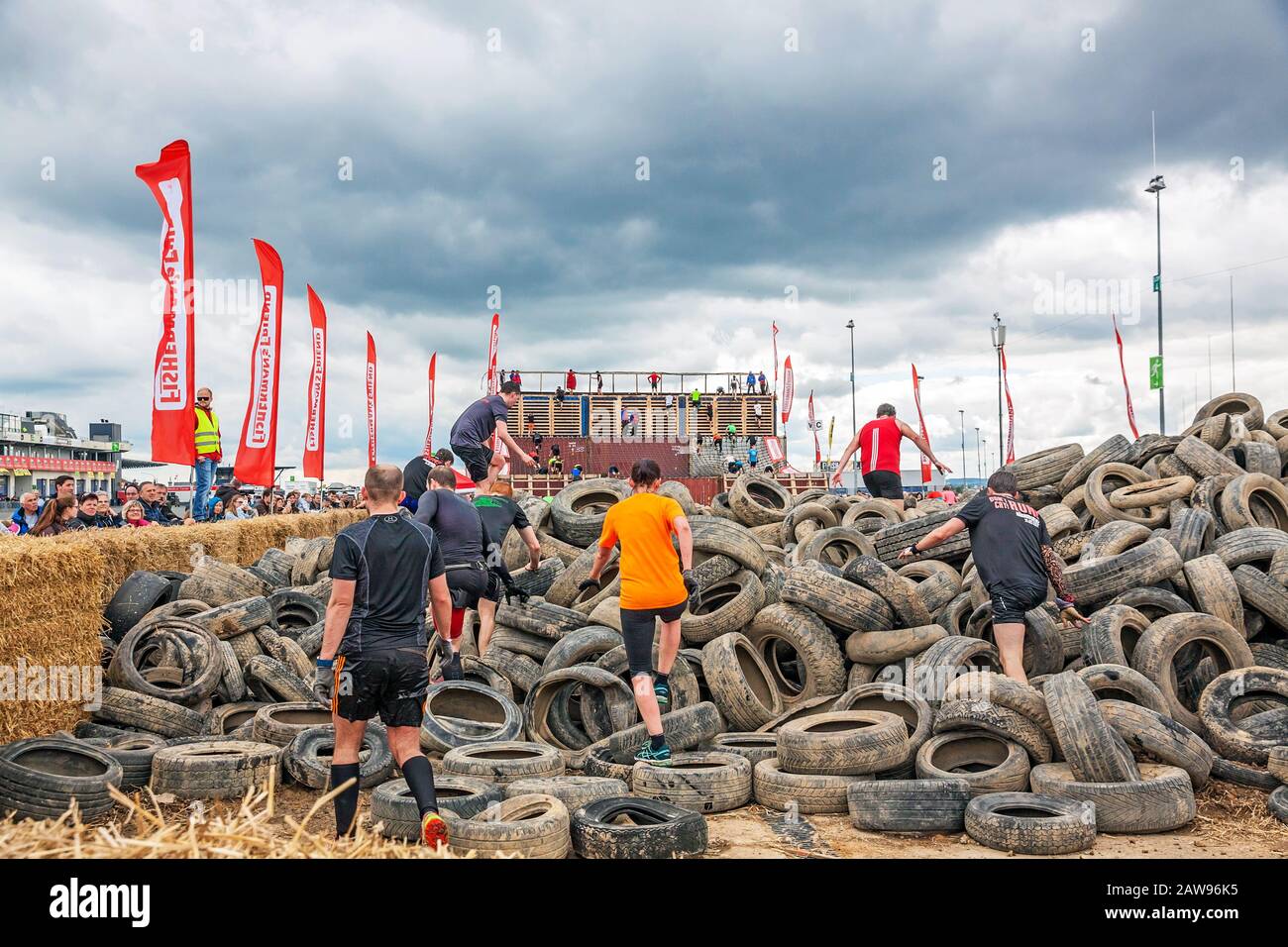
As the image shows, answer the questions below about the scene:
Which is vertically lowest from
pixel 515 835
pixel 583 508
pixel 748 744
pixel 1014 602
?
pixel 748 744

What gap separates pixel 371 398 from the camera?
2648 centimetres

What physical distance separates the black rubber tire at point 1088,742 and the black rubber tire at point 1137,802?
130 mm

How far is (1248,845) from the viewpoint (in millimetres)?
5215

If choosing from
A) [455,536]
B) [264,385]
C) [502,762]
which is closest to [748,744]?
[502,762]

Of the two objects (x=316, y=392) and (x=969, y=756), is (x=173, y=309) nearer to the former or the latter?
(x=316, y=392)

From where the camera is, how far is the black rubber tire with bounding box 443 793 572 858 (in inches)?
184

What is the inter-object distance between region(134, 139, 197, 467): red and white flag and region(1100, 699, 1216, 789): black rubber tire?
38.4 feet

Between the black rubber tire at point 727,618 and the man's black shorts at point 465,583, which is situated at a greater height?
the man's black shorts at point 465,583

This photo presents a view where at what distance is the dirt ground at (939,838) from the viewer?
5.14 metres

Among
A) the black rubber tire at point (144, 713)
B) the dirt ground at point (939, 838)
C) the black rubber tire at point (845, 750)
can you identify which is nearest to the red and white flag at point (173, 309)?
the black rubber tire at point (144, 713)

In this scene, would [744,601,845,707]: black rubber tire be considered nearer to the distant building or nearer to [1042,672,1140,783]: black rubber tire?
[1042,672,1140,783]: black rubber tire

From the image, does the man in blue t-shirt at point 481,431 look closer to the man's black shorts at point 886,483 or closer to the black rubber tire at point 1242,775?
the man's black shorts at point 886,483

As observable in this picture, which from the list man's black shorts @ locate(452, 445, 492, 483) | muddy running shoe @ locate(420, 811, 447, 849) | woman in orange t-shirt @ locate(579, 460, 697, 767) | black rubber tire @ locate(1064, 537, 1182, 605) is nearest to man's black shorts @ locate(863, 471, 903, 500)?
black rubber tire @ locate(1064, 537, 1182, 605)

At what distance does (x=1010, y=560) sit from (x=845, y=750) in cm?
216
